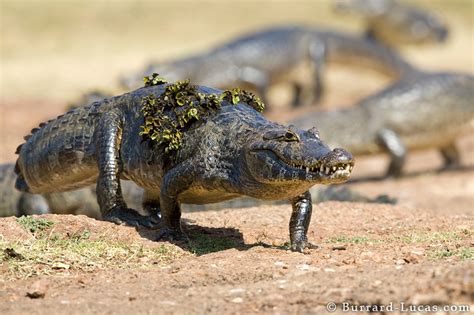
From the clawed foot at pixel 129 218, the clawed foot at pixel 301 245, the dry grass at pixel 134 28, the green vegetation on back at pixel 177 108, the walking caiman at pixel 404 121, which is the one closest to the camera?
the clawed foot at pixel 301 245

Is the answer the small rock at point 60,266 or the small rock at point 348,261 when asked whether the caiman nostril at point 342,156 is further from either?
the small rock at point 60,266

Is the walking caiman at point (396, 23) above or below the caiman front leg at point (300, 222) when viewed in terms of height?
above

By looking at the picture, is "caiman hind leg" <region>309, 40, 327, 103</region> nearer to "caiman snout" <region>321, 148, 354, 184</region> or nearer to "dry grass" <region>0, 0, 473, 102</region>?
"dry grass" <region>0, 0, 473, 102</region>

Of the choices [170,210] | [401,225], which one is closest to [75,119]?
[170,210]

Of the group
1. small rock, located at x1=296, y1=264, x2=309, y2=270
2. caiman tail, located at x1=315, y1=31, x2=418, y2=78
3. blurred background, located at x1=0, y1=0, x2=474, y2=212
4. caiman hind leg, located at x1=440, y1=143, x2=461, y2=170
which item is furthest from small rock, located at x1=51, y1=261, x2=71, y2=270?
caiman tail, located at x1=315, y1=31, x2=418, y2=78

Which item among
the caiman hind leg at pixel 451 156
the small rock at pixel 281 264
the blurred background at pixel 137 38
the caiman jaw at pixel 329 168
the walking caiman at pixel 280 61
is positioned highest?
the blurred background at pixel 137 38

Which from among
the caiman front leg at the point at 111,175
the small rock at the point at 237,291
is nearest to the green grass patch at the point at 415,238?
the caiman front leg at the point at 111,175
